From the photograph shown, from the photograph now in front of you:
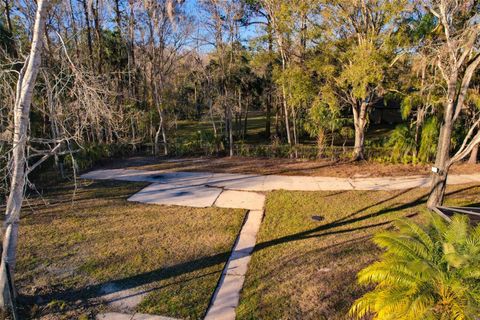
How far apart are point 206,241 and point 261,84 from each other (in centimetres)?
1398

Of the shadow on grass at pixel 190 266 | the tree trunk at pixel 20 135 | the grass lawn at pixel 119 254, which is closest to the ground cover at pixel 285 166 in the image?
the shadow on grass at pixel 190 266

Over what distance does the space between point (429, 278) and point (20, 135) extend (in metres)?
4.81

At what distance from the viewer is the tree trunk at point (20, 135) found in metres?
3.36

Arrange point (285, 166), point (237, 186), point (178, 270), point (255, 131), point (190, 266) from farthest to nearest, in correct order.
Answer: point (255, 131), point (285, 166), point (237, 186), point (190, 266), point (178, 270)

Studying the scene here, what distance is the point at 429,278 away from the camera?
325 cm

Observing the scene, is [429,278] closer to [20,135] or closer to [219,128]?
[20,135]

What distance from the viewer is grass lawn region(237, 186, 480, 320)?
4094mm

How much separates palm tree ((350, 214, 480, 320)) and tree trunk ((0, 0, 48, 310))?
14.0 ft

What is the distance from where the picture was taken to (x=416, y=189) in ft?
28.2

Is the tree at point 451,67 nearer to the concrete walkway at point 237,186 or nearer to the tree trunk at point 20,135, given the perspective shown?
the concrete walkway at point 237,186

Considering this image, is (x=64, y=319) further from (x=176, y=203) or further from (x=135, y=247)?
(x=176, y=203)

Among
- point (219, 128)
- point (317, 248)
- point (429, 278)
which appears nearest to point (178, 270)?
point (317, 248)

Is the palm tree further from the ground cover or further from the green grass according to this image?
the green grass

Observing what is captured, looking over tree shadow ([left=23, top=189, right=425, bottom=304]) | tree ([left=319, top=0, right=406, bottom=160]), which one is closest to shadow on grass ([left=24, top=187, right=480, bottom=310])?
tree shadow ([left=23, top=189, right=425, bottom=304])
